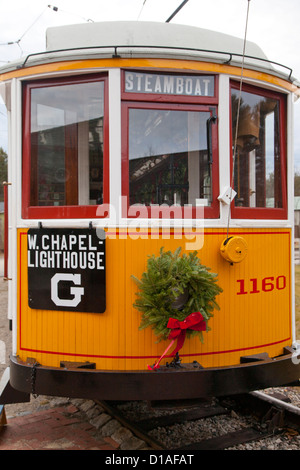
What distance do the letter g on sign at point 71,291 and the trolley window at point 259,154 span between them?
132cm

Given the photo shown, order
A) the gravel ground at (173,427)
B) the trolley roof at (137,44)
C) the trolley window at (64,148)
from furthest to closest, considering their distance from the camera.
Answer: the gravel ground at (173,427) < the trolley window at (64,148) < the trolley roof at (137,44)

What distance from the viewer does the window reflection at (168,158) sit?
10.9ft

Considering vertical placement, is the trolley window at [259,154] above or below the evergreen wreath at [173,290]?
above

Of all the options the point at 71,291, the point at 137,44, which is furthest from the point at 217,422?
the point at 137,44

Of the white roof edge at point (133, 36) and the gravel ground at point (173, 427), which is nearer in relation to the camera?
the white roof edge at point (133, 36)

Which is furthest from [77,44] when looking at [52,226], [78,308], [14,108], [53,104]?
[78,308]

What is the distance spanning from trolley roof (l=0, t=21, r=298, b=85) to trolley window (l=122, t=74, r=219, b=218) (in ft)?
0.71

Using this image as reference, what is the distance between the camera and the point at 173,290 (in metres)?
2.96

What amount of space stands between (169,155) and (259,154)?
86 cm

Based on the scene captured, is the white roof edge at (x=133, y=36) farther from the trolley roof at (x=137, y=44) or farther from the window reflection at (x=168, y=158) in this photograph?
the window reflection at (x=168, y=158)

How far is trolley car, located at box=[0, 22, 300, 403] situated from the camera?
128 inches

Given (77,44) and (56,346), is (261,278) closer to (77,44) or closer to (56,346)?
(56,346)

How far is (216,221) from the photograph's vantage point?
11.2 feet

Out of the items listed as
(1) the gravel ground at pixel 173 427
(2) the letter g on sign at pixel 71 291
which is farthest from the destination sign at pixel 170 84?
(1) the gravel ground at pixel 173 427
